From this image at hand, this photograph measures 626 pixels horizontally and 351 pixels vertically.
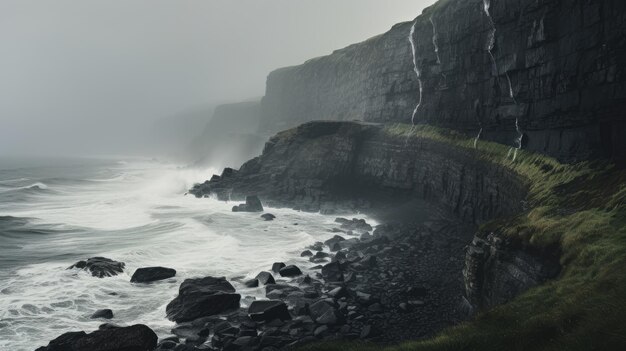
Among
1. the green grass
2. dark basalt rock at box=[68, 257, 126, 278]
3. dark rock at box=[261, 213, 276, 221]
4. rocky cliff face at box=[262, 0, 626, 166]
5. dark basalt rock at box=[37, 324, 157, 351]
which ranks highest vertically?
rocky cliff face at box=[262, 0, 626, 166]

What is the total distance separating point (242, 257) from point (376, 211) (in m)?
23.6

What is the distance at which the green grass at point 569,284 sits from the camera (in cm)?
1120

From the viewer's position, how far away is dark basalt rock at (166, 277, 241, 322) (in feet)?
70.4

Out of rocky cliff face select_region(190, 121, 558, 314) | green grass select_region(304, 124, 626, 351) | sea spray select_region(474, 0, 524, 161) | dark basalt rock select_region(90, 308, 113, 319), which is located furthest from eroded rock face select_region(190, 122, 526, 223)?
dark basalt rock select_region(90, 308, 113, 319)

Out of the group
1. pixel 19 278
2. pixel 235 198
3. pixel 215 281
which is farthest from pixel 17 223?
pixel 215 281

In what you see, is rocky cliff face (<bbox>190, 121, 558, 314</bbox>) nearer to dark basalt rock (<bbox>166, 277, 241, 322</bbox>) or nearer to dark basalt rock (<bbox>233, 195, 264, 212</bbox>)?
dark basalt rock (<bbox>233, 195, 264, 212</bbox>)

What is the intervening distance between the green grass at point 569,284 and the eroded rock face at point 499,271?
581 mm

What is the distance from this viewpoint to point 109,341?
17.3m

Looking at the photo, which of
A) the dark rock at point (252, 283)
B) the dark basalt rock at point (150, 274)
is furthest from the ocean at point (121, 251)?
the dark basalt rock at point (150, 274)

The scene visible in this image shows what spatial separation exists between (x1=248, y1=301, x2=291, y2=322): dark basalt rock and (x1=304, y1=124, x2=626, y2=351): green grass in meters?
→ 6.20

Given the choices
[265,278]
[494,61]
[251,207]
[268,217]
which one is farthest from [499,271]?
[251,207]

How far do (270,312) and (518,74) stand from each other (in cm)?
2584

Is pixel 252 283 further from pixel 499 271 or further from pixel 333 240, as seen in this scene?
pixel 499 271

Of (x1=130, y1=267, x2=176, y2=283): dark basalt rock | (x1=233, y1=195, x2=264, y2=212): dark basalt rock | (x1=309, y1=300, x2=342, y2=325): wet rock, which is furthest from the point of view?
(x1=233, y1=195, x2=264, y2=212): dark basalt rock
